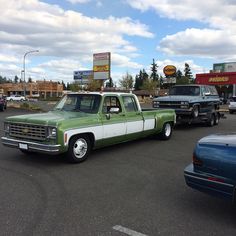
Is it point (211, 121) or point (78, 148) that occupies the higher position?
point (78, 148)

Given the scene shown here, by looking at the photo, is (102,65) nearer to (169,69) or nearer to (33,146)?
(169,69)

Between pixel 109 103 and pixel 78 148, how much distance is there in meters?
1.85

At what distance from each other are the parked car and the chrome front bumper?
9.06 meters

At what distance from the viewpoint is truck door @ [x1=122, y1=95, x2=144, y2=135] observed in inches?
390

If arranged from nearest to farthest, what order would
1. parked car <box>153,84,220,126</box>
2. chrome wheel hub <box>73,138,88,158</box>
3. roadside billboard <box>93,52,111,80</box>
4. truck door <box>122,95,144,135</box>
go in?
chrome wheel hub <box>73,138,88,158</box> < truck door <box>122,95,144,135</box> < parked car <box>153,84,220,126</box> < roadside billboard <box>93,52,111,80</box>

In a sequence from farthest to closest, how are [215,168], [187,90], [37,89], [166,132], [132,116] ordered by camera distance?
[37,89]
[187,90]
[166,132]
[132,116]
[215,168]

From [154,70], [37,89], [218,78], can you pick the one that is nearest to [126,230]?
[218,78]

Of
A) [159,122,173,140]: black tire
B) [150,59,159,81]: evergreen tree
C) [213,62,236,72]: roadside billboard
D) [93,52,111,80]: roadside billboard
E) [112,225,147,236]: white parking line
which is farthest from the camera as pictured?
[150,59,159,81]: evergreen tree

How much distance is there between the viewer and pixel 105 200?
548 centimetres

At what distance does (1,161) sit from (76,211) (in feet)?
13.2

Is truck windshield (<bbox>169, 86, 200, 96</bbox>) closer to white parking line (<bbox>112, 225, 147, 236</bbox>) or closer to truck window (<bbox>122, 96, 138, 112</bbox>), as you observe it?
truck window (<bbox>122, 96, 138, 112</bbox>)

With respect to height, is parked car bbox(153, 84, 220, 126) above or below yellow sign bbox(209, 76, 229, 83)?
below

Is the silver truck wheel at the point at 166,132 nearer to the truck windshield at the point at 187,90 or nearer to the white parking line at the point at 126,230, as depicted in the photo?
the truck windshield at the point at 187,90

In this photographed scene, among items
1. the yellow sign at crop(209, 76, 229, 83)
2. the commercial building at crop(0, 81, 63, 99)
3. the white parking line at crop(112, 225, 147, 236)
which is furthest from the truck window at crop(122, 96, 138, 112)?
the commercial building at crop(0, 81, 63, 99)
